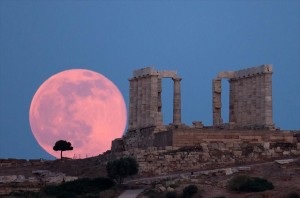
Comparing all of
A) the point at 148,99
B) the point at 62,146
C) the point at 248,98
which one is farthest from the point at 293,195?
the point at 62,146

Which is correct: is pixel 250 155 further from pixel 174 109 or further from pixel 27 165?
pixel 27 165

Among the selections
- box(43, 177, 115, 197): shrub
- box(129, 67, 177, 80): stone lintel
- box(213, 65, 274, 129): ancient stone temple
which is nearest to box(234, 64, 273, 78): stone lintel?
box(213, 65, 274, 129): ancient stone temple

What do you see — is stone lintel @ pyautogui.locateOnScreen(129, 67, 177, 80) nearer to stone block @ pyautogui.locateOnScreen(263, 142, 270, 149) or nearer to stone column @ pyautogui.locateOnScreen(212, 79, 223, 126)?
stone column @ pyautogui.locateOnScreen(212, 79, 223, 126)

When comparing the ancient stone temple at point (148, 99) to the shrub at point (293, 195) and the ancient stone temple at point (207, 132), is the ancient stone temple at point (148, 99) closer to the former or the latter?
the ancient stone temple at point (207, 132)

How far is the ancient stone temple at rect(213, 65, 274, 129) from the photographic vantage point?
78.5 m

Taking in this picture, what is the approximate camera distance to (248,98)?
80500 millimetres

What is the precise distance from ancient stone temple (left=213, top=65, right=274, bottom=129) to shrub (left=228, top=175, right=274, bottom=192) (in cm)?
1902

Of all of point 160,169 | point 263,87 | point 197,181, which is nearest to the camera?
point 197,181

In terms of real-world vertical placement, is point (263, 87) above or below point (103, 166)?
above

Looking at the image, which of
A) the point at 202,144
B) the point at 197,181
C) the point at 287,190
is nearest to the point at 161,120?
the point at 202,144

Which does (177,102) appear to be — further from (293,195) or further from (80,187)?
(293,195)

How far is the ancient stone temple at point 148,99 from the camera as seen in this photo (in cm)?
7819

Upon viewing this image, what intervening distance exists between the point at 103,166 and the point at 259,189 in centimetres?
1836

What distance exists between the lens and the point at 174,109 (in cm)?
8044
